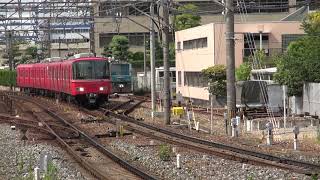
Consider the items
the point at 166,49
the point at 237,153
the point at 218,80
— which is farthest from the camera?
the point at 218,80

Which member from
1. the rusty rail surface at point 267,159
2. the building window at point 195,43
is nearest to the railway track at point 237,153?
the rusty rail surface at point 267,159

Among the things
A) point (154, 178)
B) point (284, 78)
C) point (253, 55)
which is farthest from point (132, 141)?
point (253, 55)

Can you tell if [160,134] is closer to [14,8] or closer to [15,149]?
[15,149]

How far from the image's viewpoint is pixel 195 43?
39656 millimetres

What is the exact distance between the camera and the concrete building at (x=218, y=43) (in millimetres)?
35125

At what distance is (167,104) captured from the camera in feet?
73.7

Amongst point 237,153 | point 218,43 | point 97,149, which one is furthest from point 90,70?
point 237,153

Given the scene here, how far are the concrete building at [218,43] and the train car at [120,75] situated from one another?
8349mm

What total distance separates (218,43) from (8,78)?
151 feet

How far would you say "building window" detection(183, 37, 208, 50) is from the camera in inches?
1473

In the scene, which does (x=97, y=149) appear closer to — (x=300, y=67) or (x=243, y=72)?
(x=300, y=67)

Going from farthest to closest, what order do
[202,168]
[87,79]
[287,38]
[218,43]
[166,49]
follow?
[287,38] → [218,43] → [87,79] → [166,49] → [202,168]

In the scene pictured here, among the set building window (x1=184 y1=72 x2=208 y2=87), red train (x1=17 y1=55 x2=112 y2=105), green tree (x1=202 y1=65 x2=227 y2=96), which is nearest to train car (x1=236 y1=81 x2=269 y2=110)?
green tree (x1=202 y1=65 x2=227 y2=96)

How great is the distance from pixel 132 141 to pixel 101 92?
13.8 m
